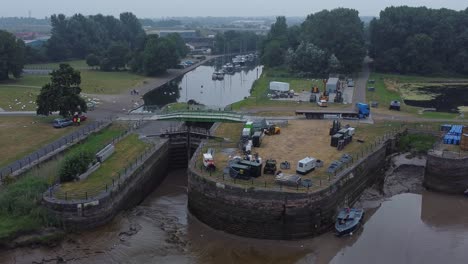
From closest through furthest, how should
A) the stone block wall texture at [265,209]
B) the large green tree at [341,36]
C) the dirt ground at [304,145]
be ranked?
the stone block wall texture at [265,209]
the dirt ground at [304,145]
the large green tree at [341,36]

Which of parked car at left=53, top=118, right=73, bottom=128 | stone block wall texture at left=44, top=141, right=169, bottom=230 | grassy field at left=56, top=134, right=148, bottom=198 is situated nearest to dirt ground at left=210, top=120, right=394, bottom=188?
stone block wall texture at left=44, top=141, right=169, bottom=230

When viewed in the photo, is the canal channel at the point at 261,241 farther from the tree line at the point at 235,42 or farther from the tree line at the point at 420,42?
the tree line at the point at 235,42

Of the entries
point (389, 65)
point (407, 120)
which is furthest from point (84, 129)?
point (389, 65)

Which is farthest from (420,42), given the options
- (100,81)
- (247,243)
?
(247,243)

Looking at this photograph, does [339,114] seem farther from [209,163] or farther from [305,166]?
[209,163]

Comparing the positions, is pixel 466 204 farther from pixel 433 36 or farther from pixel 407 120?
pixel 433 36

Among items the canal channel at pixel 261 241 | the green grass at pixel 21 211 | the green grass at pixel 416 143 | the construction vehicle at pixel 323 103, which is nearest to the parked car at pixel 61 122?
the canal channel at pixel 261 241
